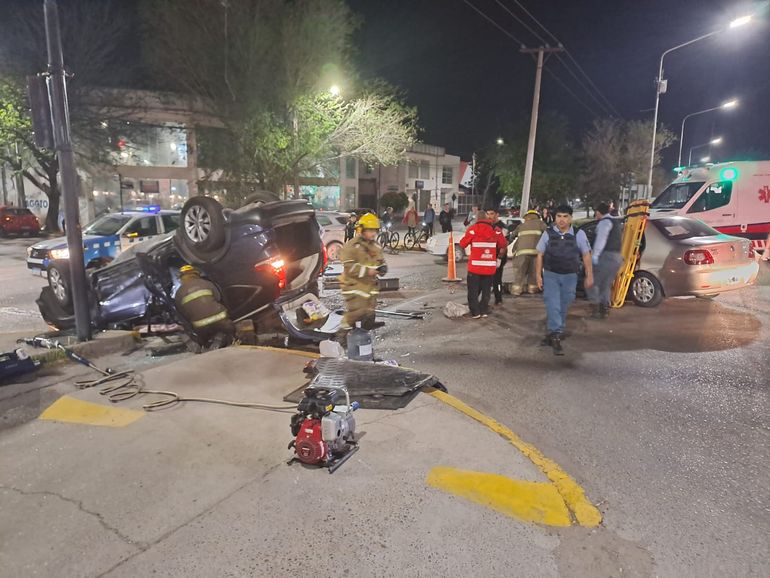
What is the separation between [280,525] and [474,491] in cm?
114

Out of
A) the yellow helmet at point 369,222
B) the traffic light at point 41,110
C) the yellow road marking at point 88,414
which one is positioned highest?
the traffic light at point 41,110

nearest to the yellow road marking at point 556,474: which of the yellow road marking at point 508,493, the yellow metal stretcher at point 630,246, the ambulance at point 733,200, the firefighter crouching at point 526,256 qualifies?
the yellow road marking at point 508,493

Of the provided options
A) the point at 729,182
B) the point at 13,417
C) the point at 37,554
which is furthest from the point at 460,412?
the point at 729,182

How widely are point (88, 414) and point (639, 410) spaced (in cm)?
462

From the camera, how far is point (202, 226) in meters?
6.15

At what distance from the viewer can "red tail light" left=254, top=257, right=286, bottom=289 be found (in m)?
6.11

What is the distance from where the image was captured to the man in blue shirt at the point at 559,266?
6066 mm

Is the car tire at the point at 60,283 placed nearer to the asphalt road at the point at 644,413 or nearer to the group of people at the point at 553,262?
the asphalt road at the point at 644,413

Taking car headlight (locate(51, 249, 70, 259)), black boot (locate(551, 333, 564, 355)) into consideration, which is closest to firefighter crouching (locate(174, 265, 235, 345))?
black boot (locate(551, 333, 564, 355))

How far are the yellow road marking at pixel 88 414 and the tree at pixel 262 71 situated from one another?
18.0m

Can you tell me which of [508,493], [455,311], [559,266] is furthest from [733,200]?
[508,493]

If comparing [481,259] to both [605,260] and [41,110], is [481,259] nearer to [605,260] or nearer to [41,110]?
[605,260]

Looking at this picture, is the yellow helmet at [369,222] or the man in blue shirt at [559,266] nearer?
the yellow helmet at [369,222]

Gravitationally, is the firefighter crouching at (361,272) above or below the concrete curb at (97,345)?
above
